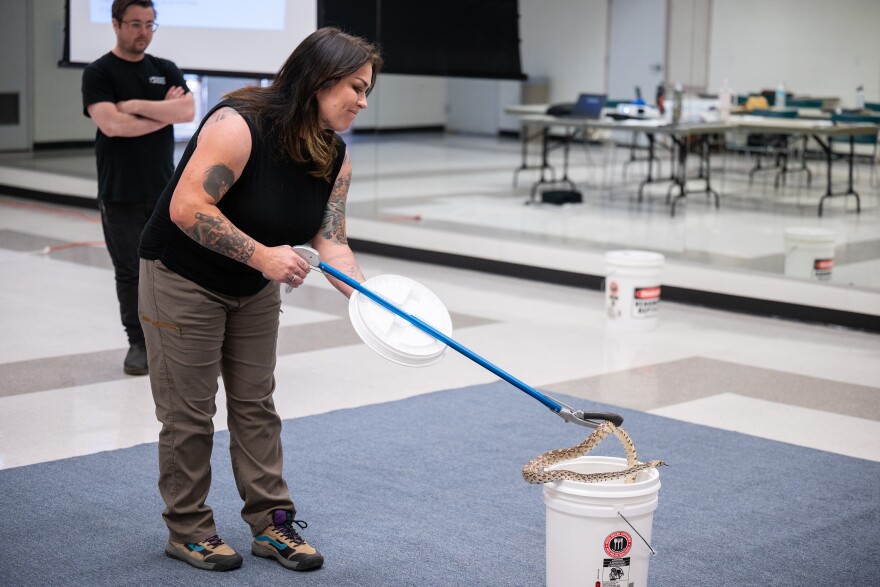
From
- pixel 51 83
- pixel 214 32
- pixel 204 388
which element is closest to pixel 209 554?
pixel 204 388

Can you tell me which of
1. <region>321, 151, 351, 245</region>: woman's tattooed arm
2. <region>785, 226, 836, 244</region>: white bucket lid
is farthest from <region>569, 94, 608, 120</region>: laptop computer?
<region>321, 151, 351, 245</region>: woman's tattooed arm

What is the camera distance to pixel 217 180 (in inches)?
107

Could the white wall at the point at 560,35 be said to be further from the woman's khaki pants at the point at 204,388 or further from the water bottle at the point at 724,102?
the woman's khaki pants at the point at 204,388

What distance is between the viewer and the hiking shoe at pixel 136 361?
4996 millimetres

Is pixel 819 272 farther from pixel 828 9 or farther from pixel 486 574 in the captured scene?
pixel 486 574

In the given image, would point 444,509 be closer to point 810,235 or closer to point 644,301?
point 644,301

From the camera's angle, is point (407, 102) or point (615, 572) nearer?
point (615, 572)

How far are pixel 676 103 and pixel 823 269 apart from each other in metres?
1.53

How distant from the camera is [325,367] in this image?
17.4 ft

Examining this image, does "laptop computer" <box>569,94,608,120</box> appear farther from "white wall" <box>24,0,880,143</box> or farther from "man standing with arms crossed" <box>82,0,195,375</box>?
"man standing with arms crossed" <box>82,0,195,375</box>

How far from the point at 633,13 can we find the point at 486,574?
17.9 ft

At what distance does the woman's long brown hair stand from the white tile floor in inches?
66.9

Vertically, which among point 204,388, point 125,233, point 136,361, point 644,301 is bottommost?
point 136,361

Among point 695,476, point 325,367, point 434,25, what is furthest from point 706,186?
point 695,476
